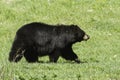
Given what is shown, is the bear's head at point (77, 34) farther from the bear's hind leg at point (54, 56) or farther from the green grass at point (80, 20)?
the bear's hind leg at point (54, 56)

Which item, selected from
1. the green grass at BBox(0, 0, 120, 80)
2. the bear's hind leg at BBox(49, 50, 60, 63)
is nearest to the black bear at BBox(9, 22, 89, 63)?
the bear's hind leg at BBox(49, 50, 60, 63)

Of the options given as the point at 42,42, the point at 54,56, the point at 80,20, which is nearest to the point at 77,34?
the point at 54,56

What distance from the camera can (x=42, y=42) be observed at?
13109 mm

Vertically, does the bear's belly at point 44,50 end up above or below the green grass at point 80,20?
above

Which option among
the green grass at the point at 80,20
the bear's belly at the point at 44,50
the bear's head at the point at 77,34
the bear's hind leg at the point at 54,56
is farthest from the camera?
the green grass at the point at 80,20

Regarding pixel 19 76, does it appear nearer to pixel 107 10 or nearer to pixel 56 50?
pixel 56 50

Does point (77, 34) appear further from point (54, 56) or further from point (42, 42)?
point (42, 42)

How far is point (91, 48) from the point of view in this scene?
16.6 metres

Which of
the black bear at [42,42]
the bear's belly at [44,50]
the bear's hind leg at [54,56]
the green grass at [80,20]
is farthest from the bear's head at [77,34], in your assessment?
the bear's belly at [44,50]

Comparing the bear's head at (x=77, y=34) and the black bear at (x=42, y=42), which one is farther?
the bear's head at (x=77, y=34)

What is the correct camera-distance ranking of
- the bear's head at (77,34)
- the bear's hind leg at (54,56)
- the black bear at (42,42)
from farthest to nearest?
1. the bear's head at (77,34)
2. the bear's hind leg at (54,56)
3. the black bear at (42,42)

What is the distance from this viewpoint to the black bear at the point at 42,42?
1283cm

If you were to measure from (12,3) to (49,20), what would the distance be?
8.11ft

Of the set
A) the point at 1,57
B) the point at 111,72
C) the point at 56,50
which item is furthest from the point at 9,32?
the point at 111,72
